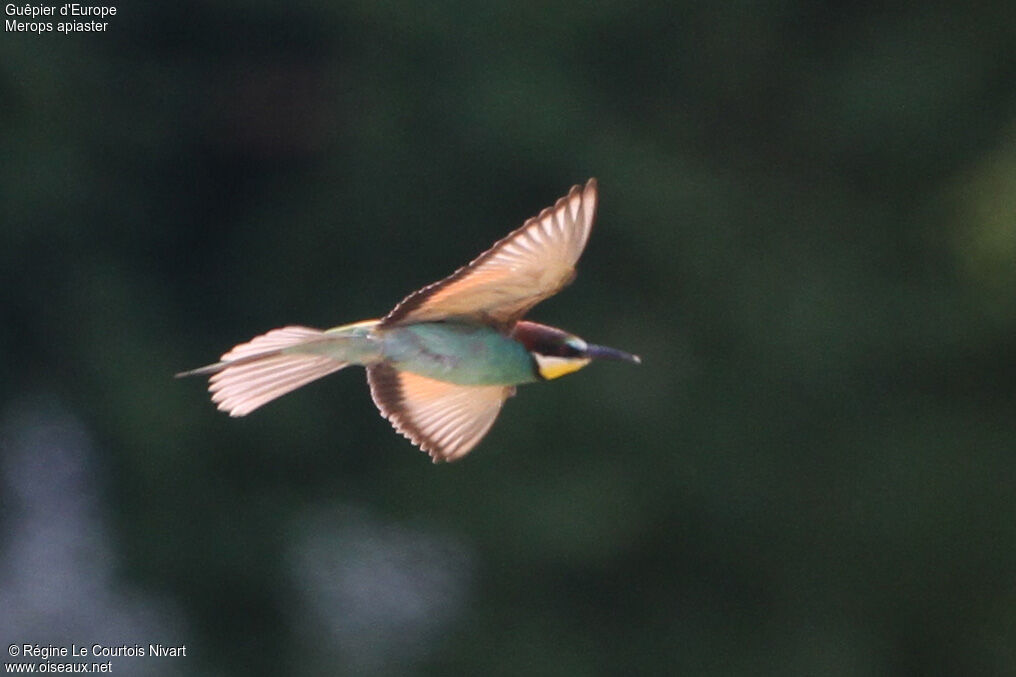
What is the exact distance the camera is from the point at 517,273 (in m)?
1.57

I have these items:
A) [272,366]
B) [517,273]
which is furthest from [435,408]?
[517,273]

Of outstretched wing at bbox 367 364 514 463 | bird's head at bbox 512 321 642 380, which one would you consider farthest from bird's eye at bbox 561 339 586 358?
outstretched wing at bbox 367 364 514 463

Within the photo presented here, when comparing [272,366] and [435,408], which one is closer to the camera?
[272,366]

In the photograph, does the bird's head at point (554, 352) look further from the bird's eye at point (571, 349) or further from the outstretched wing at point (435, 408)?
the outstretched wing at point (435, 408)

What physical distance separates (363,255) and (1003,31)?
1432mm

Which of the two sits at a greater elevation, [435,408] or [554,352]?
[554,352]

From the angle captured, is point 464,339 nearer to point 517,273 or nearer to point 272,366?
point 517,273

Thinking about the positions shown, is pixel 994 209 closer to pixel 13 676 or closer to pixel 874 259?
pixel 874 259

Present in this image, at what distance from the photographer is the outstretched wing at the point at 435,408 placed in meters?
1.82

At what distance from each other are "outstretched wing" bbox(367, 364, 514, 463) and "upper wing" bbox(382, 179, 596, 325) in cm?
19

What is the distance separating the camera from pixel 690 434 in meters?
3.66

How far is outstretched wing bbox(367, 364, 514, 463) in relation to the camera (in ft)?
5.97

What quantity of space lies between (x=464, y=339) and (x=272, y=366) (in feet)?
0.69

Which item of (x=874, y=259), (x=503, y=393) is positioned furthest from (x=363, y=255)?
(x=503, y=393)
